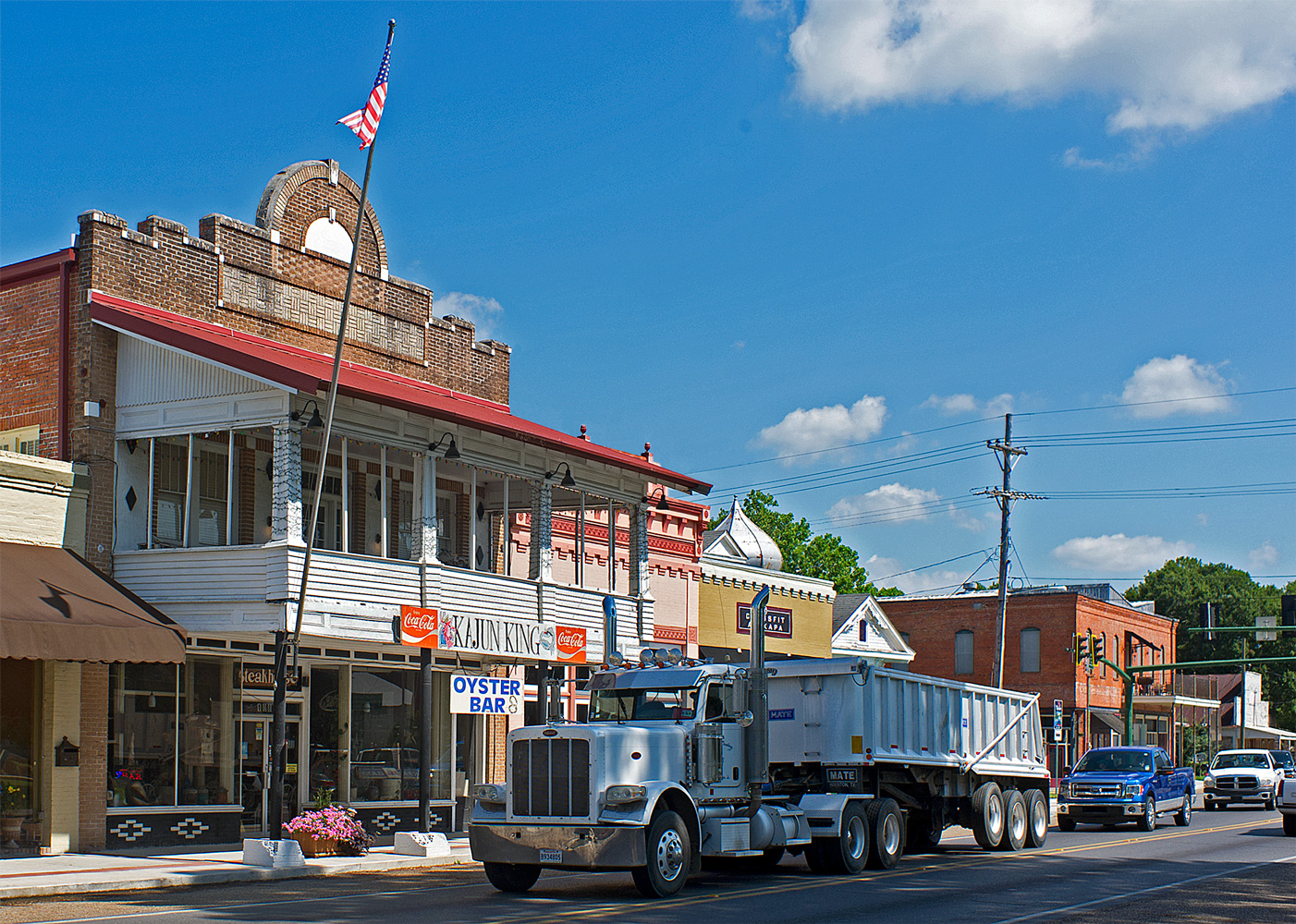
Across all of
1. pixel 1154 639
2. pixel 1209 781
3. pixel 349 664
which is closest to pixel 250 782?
pixel 349 664

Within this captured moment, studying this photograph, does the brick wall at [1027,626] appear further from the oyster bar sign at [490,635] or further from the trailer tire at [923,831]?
the trailer tire at [923,831]

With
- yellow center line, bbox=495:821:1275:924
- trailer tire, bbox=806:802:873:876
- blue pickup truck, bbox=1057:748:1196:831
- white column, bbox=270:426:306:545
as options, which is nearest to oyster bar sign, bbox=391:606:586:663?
white column, bbox=270:426:306:545

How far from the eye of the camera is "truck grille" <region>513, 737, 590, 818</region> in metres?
16.5

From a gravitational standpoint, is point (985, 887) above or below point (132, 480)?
below

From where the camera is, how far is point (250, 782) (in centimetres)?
2420

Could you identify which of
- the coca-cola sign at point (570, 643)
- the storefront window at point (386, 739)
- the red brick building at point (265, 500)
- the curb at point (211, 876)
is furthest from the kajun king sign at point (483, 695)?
the storefront window at point (386, 739)

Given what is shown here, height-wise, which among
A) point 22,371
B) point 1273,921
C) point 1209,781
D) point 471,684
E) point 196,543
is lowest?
point 1209,781

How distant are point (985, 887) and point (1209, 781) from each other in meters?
26.8

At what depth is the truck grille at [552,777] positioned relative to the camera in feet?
54.0

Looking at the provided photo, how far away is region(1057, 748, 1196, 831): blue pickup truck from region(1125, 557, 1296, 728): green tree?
78.4 m

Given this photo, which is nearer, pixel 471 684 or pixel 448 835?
pixel 471 684

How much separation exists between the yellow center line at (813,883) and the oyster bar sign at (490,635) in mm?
8056

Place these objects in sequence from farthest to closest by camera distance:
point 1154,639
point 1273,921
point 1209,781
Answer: point 1154,639 < point 1209,781 < point 1273,921

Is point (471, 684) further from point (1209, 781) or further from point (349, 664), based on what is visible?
point (1209, 781)
